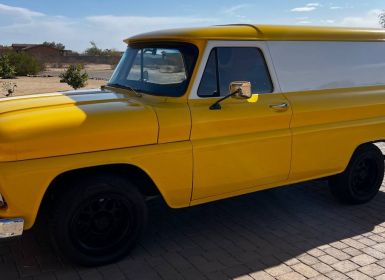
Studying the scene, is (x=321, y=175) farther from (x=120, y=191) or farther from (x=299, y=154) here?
(x=120, y=191)

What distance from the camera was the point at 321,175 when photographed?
15.8 ft

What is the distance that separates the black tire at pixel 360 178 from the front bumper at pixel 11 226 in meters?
3.56

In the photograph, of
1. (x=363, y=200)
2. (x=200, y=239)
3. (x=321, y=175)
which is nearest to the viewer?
(x=200, y=239)

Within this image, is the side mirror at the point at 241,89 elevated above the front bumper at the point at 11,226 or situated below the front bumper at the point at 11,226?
above

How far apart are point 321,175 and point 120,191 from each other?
92.3 inches

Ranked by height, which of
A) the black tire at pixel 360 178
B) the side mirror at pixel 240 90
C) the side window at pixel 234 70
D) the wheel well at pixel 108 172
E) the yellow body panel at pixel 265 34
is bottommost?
the black tire at pixel 360 178

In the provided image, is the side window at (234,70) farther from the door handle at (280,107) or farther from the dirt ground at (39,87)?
the dirt ground at (39,87)

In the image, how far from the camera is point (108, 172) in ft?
12.1

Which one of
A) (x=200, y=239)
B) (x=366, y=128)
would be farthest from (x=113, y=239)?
(x=366, y=128)

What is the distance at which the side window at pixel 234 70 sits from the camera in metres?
4.05

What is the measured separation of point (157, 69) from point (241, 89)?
3.14ft

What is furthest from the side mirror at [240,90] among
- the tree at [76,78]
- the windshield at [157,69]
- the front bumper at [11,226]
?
the tree at [76,78]

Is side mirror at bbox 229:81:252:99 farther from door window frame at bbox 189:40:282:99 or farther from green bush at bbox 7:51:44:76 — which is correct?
green bush at bbox 7:51:44:76

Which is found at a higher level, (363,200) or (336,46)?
(336,46)
